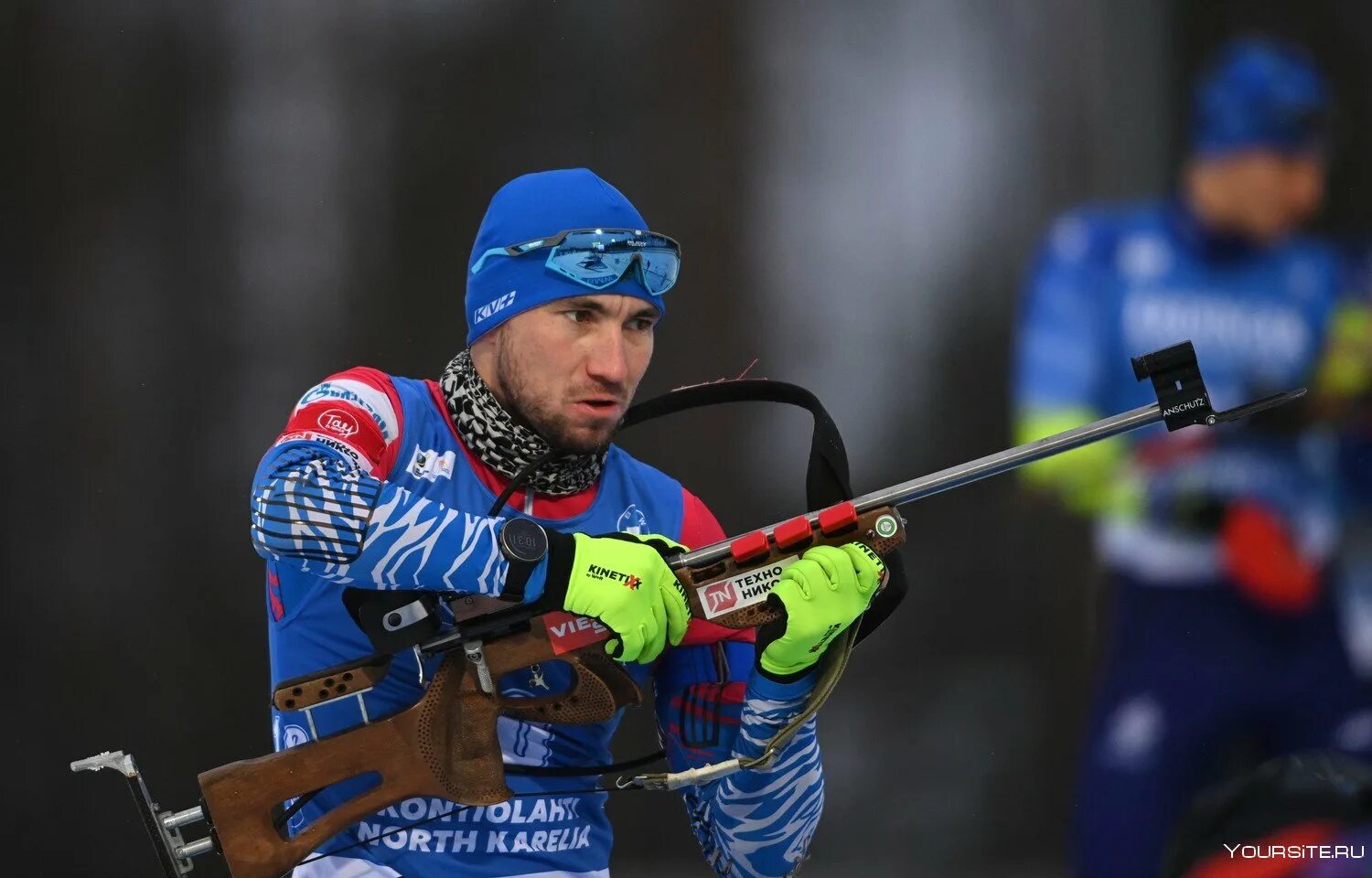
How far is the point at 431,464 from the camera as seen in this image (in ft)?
5.25

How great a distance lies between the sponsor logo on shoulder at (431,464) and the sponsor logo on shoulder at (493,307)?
17 cm

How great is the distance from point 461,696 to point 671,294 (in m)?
1.27

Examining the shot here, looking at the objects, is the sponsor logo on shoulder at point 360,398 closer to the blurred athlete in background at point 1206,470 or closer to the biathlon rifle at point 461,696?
the biathlon rifle at point 461,696

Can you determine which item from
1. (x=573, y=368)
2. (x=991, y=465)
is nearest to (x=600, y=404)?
(x=573, y=368)

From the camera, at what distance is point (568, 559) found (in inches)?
55.3

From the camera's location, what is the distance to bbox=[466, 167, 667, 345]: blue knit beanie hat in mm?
1612

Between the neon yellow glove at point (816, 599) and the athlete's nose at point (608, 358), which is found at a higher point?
the athlete's nose at point (608, 358)

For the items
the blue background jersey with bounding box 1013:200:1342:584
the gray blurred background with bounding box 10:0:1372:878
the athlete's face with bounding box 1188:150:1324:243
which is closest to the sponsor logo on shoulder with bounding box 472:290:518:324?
the gray blurred background with bounding box 10:0:1372:878

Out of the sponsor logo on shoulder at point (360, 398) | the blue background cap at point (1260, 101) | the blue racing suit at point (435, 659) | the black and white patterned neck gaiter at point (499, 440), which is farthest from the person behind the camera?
the blue background cap at point (1260, 101)

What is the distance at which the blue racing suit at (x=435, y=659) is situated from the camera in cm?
138

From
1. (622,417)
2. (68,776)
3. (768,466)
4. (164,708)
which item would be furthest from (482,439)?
(68,776)

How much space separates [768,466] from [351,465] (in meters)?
1.25

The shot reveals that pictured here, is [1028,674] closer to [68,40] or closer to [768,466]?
[768,466]

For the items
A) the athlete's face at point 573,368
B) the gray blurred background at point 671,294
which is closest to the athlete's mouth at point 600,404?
the athlete's face at point 573,368
